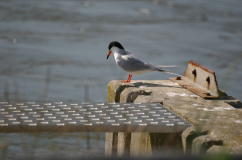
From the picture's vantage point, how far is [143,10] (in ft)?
50.3

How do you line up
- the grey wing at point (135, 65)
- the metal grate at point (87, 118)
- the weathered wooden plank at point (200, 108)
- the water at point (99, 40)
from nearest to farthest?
1. the weathered wooden plank at point (200, 108)
2. the metal grate at point (87, 118)
3. the grey wing at point (135, 65)
4. the water at point (99, 40)

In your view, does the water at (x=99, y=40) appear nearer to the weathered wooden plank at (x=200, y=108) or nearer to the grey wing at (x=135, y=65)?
the grey wing at (x=135, y=65)

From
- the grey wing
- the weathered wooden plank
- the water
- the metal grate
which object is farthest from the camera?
the water

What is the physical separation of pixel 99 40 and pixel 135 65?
494cm

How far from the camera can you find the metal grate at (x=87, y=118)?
4.41 m

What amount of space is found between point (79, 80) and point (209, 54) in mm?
2754

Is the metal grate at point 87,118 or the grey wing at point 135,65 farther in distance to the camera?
the grey wing at point 135,65

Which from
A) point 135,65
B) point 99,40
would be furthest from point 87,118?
point 99,40

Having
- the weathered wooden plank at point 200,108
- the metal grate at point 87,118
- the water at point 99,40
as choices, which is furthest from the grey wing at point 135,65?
the metal grate at point 87,118

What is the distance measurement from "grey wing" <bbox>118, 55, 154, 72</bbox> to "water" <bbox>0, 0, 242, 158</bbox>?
3.15 feet

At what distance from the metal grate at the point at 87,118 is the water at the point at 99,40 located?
2226 millimetres

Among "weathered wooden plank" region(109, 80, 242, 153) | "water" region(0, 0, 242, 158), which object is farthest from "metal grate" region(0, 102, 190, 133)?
"water" region(0, 0, 242, 158)

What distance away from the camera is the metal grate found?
4.41 metres

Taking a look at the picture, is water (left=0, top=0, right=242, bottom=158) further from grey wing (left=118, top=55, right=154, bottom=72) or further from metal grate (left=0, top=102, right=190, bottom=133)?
metal grate (left=0, top=102, right=190, bottom=133)
